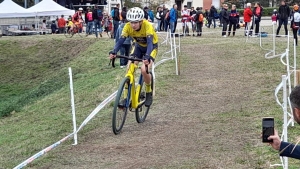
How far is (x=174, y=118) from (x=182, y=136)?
158 cm

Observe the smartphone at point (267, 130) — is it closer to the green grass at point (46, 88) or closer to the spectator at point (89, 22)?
the green grass at point (46, 88)

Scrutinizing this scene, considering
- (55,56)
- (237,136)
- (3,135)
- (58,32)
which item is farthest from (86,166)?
(58,32)

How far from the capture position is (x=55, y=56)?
1211 inches

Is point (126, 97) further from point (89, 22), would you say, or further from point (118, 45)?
point (89, 22)

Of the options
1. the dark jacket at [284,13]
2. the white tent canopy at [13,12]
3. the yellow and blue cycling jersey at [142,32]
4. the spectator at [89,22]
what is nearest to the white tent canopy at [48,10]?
the white tent canopy at [13,12]

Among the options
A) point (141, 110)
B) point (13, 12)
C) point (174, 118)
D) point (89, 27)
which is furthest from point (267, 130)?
point (13, 12)

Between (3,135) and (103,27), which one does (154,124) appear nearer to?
(3,135)

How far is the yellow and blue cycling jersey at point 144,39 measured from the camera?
9.98 m

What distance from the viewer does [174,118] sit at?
11.2m

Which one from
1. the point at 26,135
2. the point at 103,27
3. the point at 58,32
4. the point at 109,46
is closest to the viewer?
the point at 26,135

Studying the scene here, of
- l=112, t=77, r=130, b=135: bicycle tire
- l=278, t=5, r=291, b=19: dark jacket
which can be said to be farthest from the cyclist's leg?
l=278, t=5, r=291, b=19: dark jacket

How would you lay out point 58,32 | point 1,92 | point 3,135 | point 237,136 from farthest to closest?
point 58,32 < point 1,92 < point 3,135 < point 237,136

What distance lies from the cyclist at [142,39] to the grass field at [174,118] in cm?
107

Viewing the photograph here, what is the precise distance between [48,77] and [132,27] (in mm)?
16831
